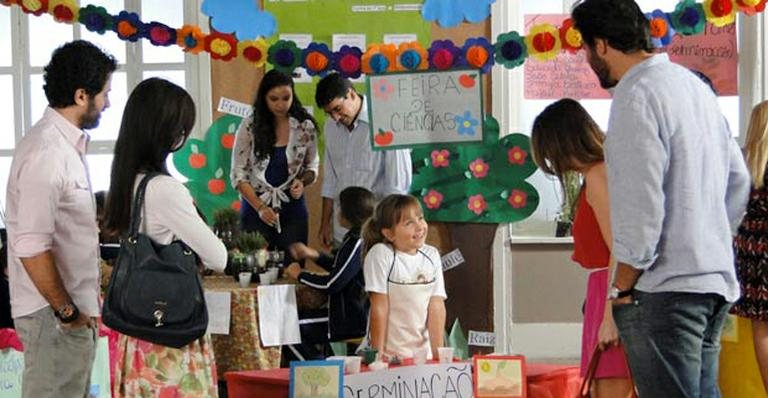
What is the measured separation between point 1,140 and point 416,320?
3461mm

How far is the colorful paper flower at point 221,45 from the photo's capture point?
5867 millimetres

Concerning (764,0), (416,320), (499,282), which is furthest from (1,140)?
(764,0)

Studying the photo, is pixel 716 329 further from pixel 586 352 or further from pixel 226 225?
pixel 226 225

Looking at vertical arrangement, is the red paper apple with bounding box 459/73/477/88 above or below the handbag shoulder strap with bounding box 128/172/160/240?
above

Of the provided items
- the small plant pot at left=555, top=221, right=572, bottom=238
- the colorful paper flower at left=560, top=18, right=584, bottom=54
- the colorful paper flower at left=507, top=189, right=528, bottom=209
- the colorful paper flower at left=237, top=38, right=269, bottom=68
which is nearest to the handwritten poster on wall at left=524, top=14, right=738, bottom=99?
the small plant pot at left=555, top=221, right=572, bottom=238

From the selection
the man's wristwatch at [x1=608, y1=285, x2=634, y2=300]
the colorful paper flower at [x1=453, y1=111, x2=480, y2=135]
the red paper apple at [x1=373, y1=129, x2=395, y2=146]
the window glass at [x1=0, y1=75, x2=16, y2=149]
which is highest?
the window glass at [x1=0, y1=75, x2=16, y2=149]

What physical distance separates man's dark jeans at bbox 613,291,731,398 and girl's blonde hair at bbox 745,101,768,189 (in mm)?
1536

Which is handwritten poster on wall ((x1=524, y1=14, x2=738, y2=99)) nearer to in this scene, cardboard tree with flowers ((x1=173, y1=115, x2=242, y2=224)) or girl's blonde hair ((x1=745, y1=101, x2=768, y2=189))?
cardboard tree with flowers ((x1=173, y1=115, x2=242, y2=224))

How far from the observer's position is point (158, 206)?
3.08 m

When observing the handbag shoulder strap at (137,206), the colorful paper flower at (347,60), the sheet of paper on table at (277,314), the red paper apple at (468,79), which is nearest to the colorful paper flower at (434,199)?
the red paper apple at (468,79)

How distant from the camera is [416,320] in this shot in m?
4.78

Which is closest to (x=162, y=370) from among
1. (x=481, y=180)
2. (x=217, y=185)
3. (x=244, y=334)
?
(x=244, y=334)

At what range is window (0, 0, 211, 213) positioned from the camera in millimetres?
7102

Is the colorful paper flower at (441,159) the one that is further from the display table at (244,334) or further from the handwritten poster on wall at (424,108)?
the display table at (244,334)
